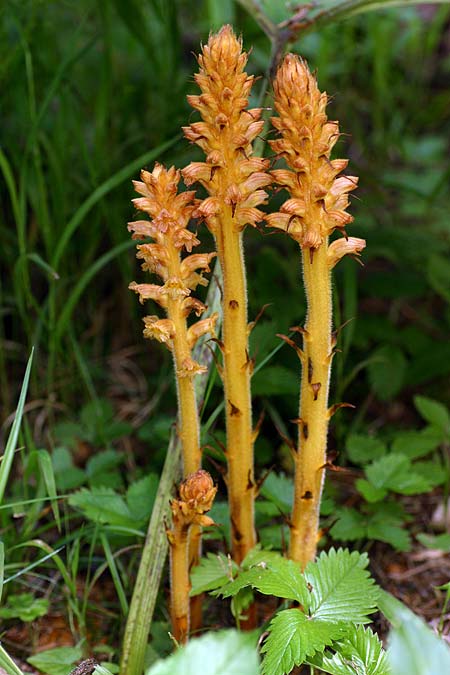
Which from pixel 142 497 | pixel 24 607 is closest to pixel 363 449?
pixel 142 497

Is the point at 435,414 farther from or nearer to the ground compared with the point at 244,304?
nearer to the ground

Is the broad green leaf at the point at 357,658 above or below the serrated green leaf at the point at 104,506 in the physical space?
below

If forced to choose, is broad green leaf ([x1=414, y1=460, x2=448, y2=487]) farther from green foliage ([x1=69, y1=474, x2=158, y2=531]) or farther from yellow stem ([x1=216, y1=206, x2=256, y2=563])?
green foliage ([x1=69, y1=474, x2=158, y2=531])

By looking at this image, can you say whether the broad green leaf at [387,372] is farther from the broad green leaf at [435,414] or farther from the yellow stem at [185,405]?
the yellow stem at [185,405]

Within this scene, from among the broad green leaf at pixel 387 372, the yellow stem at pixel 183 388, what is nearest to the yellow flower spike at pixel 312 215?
the yellow stem at pixel 183 388

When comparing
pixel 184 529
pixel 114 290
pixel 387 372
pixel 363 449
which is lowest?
pixel 184 529

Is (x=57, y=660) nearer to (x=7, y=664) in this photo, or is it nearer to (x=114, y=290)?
(x=7, y=664)
